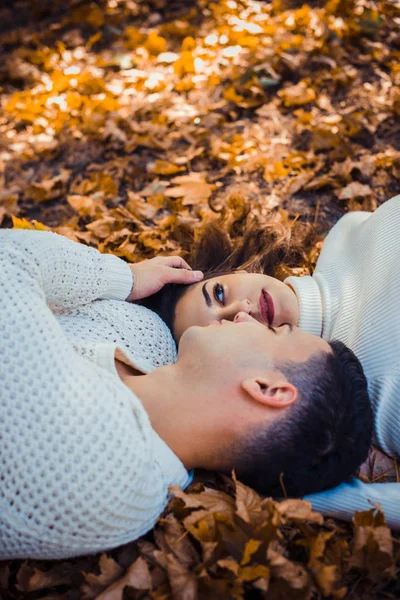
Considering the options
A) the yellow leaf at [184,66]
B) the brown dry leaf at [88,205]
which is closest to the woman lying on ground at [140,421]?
the brown dry leaf at [88,205]

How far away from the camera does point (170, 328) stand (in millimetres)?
2449

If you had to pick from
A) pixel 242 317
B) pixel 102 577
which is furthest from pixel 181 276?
pixel 102 577

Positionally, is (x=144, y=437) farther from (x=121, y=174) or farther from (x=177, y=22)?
(x=177, y=22)

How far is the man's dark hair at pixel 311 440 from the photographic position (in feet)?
5.41

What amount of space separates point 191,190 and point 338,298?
54.9 inches

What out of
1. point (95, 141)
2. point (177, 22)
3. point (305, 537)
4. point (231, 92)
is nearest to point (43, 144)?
point (95, 141)

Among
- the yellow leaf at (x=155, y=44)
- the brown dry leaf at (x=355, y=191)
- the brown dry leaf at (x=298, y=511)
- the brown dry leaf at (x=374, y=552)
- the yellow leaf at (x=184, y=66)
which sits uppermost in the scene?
the yellow leaf at (x=155, y=44)

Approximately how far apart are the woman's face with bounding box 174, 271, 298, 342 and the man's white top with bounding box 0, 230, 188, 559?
0.59 metres

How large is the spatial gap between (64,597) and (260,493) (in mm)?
706

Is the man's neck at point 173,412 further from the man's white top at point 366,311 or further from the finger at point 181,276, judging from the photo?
the finger at point 181,276

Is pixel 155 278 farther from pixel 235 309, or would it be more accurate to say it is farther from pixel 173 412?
pixel 173 412

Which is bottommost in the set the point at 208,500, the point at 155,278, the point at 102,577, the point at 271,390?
the point at 102,577

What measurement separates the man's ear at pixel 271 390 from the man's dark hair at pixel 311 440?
32 millimetres

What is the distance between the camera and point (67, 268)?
216 centimetres
